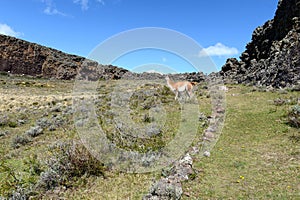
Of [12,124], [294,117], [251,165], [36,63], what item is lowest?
[251,165]

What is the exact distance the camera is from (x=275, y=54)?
106 feet

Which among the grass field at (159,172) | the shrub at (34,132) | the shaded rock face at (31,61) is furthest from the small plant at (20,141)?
the shaded rock face at (31,61)

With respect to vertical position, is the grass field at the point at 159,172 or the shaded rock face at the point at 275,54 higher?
the shaded rock face at the point at 275,54

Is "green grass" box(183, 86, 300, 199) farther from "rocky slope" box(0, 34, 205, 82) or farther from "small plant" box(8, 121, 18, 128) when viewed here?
"rocky slope" box(0, 34, 205, 82)

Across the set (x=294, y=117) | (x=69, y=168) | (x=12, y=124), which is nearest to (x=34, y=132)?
A: (x=12, y=124)

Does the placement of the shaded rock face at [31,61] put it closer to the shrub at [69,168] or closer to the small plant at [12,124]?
the small plant at [12,124]

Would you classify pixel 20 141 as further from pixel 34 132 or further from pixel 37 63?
pixel 37 63

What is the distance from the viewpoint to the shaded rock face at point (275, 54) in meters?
26.1

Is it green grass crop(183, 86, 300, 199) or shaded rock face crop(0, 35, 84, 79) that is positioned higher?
shaded rock face crop(0, 35, 84, 79)

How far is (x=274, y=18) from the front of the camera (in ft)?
143

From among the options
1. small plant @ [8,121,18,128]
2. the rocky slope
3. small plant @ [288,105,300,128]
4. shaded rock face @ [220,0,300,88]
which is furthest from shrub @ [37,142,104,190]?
the rocky slope

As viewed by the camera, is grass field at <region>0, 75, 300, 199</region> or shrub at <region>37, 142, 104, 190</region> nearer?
grass field at <region>0, 75, 300, 199</region>

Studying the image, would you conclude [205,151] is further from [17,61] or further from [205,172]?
[17,61]

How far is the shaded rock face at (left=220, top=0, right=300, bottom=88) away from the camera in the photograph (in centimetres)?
2610
